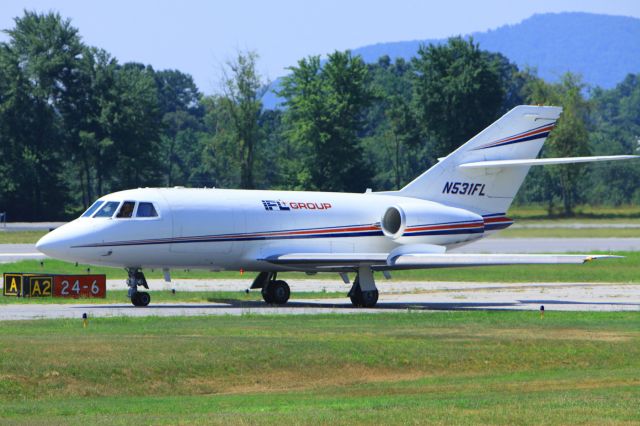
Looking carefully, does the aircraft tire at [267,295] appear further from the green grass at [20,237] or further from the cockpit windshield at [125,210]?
the green grass at [20,237]

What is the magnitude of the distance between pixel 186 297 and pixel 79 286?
327 cm

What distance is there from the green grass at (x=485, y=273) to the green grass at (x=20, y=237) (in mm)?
19115

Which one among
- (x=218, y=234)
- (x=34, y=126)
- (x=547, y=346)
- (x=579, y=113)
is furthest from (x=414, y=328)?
(x=579, y=113)

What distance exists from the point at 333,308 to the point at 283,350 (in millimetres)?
11333

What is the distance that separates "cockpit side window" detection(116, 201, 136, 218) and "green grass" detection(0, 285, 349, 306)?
12.4ft

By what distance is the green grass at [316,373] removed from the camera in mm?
17453

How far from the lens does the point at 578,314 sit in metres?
31.5

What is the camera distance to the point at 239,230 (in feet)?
112

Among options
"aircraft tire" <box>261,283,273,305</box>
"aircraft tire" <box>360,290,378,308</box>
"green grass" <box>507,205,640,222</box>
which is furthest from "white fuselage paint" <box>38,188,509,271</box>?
"green grass" <box>507,205,640,222</box>

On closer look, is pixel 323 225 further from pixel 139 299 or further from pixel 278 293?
pixel 139 299

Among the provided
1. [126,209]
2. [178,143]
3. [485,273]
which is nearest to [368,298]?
[126,209]

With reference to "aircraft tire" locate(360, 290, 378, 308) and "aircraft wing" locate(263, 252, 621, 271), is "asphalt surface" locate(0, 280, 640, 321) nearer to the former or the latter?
"aircraft tire" locate(360, 290, 378, 308)

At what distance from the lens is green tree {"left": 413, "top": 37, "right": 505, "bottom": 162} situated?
360ft

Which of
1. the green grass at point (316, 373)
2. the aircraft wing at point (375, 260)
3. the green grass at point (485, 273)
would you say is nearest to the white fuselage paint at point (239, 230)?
the aircraft wing at point (375, 260)
